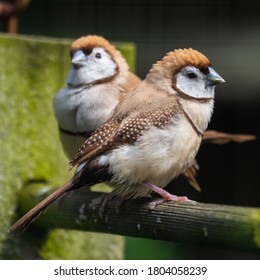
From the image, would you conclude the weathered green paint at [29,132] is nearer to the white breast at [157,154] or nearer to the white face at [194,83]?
the white breast at [157,154]

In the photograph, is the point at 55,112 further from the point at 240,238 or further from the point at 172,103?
the point at 240,238

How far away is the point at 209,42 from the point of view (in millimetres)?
4320

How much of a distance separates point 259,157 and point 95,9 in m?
1.01

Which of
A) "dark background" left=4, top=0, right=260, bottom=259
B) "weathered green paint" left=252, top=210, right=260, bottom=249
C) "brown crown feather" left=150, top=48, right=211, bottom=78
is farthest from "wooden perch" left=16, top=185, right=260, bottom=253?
"dark background" left=4, top=0, right=260, bottom=259

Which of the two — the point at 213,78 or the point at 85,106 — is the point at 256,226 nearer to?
the point at 213,78

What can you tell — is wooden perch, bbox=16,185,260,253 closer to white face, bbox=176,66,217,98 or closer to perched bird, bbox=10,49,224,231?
perched bird, bbox=10,49,224,231

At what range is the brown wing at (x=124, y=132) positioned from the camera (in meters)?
1.91

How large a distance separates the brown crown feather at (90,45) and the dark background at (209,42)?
146 cm

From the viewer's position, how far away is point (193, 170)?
2.35 meters

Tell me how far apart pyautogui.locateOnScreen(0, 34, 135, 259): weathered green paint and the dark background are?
135 centimetres

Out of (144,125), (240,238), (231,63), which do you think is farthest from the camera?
(231,63)

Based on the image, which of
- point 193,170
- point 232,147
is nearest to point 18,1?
point 193,170

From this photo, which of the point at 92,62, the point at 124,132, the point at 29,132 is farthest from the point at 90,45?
the point at 124,132

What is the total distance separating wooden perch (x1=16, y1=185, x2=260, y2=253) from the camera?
177cm
